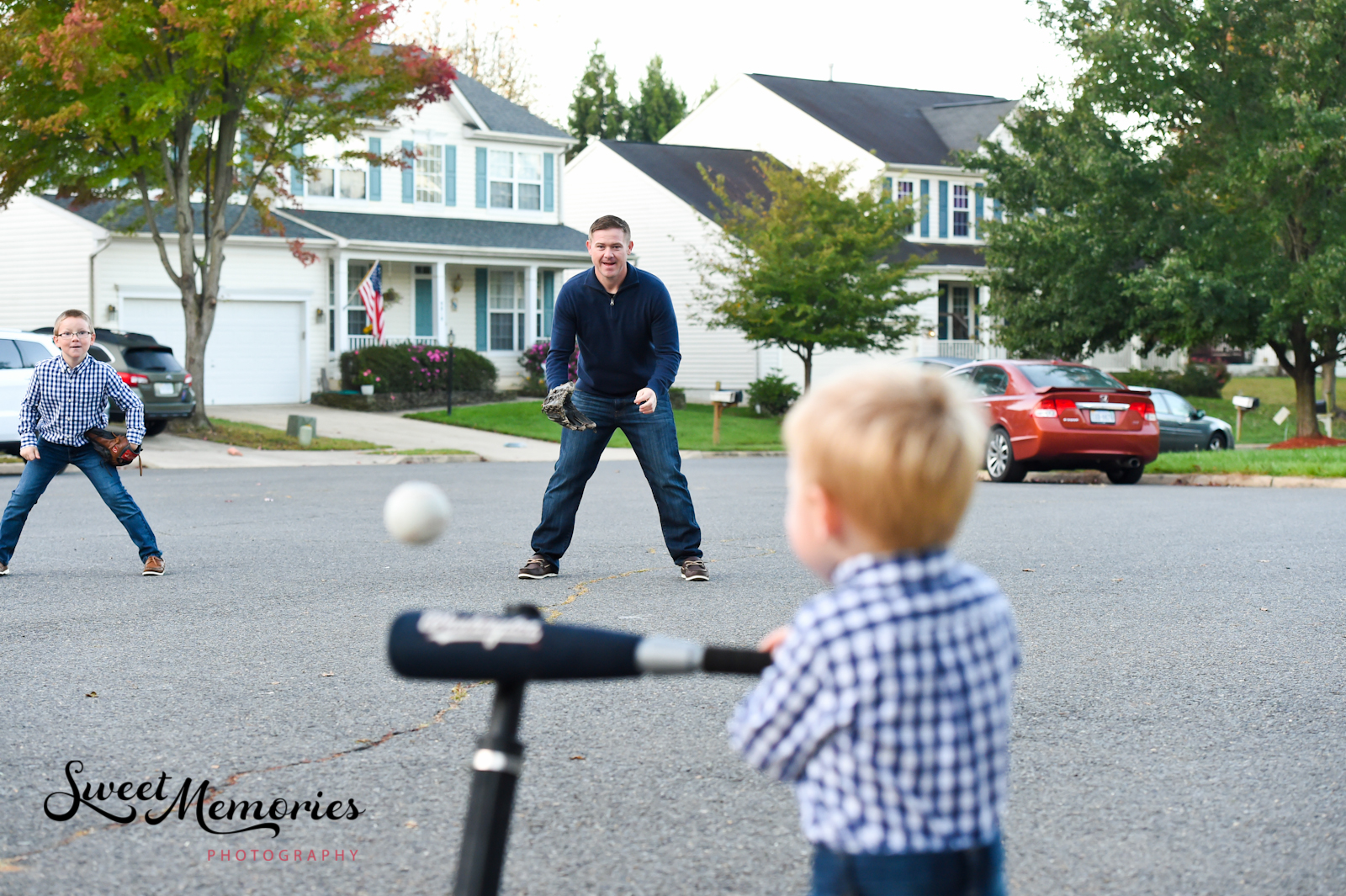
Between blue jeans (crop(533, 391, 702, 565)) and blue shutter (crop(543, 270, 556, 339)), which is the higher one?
blue shutter (crop(543, 270, 556, 339))

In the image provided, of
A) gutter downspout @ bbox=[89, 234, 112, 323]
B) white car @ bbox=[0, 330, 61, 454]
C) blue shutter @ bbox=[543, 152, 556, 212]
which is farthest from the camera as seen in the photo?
blue shutter @ bbox=[543, 152, 556, 212]

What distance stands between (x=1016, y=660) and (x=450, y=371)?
2881 centimetres

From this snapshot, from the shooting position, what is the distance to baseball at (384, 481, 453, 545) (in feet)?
6.84

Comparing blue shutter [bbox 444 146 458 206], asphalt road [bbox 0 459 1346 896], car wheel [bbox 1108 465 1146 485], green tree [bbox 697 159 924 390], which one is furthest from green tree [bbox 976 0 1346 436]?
asphalt road [bbox 0 459 1346 896]

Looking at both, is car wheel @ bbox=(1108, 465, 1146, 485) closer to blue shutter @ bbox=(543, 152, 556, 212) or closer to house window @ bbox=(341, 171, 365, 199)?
house window @ bbox=(341, 171, 365, 199)

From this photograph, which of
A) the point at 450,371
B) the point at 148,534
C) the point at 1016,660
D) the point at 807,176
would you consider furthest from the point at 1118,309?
the point at 1016,660

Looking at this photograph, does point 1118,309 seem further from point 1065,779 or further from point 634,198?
point 1065,779

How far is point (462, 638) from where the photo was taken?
67.8 inches

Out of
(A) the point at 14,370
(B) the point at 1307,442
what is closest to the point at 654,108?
(B) the point at 1307,442

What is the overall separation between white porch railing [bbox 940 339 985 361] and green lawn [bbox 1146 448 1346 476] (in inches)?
772

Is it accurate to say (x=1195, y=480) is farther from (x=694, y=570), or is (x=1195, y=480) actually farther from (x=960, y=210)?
(x=960, y=210)

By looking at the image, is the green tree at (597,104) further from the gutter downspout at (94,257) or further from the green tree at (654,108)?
the gutter downspout at (94,257)

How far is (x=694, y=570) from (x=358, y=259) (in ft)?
84.7

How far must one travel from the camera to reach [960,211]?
1628 inches
